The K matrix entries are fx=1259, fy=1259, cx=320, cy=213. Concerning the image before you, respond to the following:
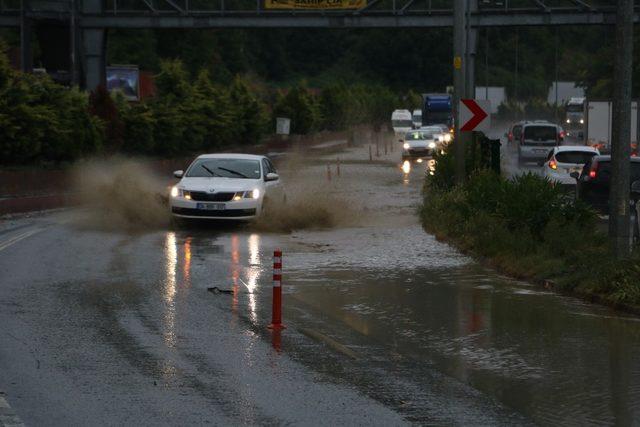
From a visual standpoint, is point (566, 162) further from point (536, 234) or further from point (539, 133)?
point (539, 133)

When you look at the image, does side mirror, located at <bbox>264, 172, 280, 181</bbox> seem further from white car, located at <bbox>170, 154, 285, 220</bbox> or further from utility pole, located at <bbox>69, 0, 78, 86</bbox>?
utility pole, located at <bbox>69, 0, 78, 86</bbox>

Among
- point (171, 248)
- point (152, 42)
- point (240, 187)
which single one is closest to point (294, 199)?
point (240, 187)

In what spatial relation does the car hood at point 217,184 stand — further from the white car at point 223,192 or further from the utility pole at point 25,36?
the utility pole at point 25,36

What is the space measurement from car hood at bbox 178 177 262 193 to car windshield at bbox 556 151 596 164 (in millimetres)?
13402

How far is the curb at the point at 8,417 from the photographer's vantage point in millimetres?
8469

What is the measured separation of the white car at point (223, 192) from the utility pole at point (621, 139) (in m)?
10.0

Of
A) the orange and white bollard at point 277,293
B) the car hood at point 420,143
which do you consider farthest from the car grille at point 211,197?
the car hood at point 420,143

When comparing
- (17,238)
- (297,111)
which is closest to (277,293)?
(17,238)

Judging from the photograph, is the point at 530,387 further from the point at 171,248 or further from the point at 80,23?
the point at 80,23

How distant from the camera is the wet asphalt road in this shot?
30.0 ft

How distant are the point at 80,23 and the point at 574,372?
51.5 meters

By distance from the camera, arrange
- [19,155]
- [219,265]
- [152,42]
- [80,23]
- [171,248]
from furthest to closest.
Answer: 1. [152,42]
2. [80,23]
3. [19,155]
4. [171,248]
5. [219,265]

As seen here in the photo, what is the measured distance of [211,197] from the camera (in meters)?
24.0

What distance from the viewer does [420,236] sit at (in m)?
23.5
